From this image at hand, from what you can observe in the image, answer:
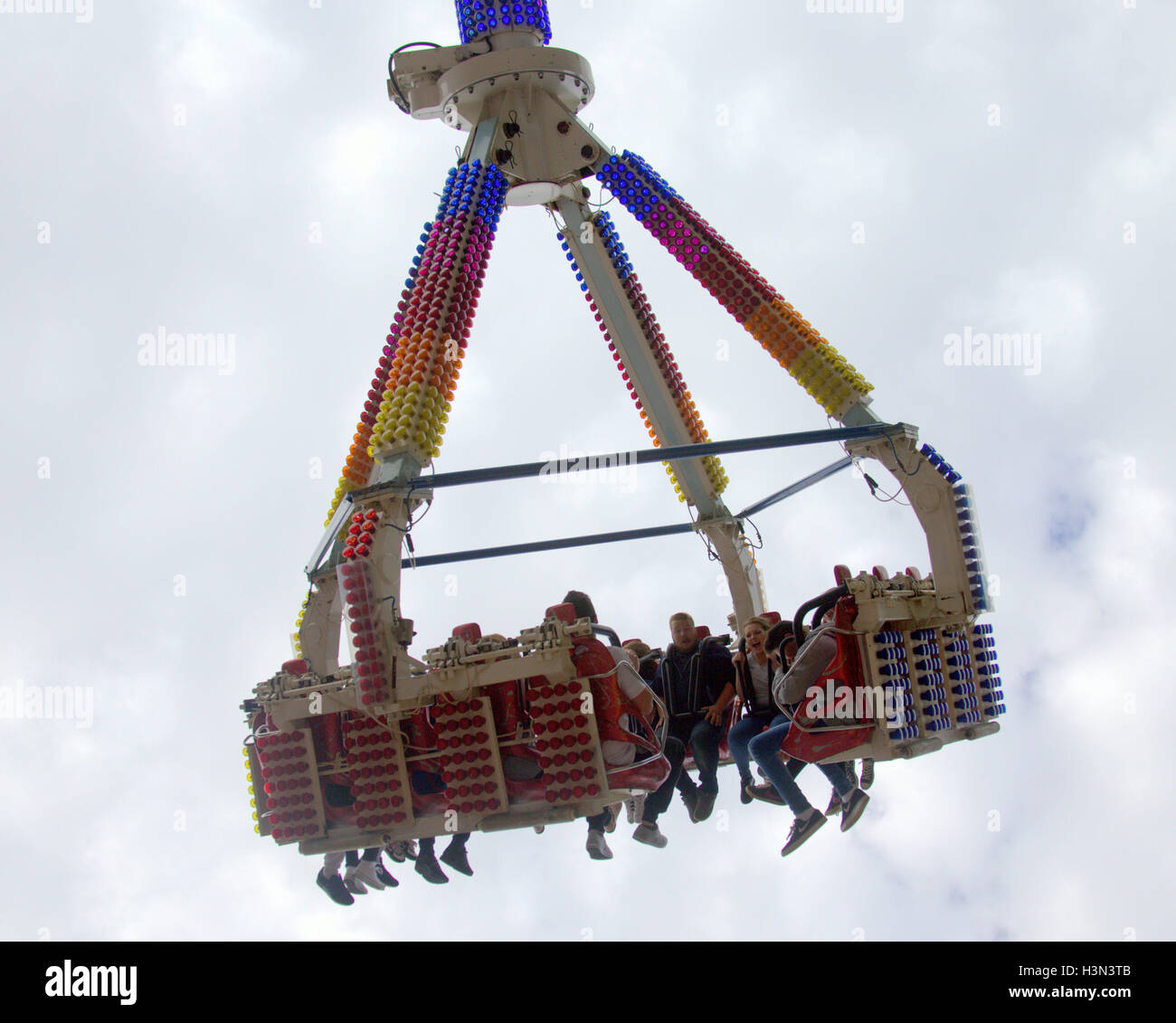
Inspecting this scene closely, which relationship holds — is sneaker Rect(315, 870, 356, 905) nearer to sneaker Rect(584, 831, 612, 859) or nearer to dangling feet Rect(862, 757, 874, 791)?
sneaker Rect(584, 831, 612, 859)

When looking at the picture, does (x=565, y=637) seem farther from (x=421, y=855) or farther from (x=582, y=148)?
(x=582, y=148)

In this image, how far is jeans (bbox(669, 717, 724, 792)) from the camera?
51.2 ft

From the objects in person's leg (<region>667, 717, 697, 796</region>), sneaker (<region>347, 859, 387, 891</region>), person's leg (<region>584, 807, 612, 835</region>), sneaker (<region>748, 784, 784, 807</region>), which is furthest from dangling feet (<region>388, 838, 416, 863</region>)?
sneaker (<region>748, 784, 784, 807</region>)

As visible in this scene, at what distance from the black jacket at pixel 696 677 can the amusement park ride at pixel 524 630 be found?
91 cm

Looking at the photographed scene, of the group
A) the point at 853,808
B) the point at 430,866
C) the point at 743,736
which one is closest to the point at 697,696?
the point at 743,736

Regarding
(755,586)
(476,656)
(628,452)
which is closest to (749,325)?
(628,452)

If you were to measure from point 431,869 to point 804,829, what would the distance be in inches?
162

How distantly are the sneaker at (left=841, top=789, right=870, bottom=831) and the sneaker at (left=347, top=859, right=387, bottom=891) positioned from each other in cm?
526

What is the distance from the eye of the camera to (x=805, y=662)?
14.1 metres

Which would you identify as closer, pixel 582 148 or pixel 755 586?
pixel 582 148

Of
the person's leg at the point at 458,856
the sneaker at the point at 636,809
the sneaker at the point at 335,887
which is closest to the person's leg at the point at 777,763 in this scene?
the sneaker at the point at 636,809

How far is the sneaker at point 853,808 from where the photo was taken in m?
14.9

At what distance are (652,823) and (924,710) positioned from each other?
3.45 metres

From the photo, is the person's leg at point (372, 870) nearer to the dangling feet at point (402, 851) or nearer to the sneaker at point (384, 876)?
the sneaker at point (384, 876)
